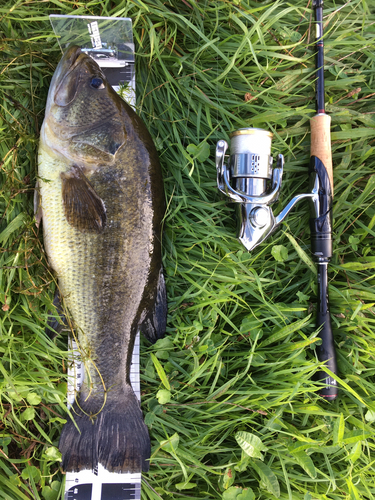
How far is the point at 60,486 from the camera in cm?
196

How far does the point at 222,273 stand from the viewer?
2070 millimetres

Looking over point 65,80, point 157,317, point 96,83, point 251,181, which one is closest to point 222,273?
point 157,317

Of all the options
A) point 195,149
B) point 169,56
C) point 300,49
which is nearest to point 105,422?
point 195,149

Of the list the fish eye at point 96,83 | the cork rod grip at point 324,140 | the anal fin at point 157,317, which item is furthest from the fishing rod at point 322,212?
the fish eye at point 96,83

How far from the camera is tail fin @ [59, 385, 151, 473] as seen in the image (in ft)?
6.22

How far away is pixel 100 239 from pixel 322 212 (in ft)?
4.36

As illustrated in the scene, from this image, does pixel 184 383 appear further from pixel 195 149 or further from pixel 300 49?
pixel 300 49

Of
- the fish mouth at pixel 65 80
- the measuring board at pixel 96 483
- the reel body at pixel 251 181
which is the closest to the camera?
the fish mouth at pixel 65 80

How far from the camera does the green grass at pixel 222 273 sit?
1.91m

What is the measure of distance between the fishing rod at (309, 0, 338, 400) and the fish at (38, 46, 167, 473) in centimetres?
97

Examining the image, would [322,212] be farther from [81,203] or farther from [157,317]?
[81,203]

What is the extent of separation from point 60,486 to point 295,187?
2.36 m

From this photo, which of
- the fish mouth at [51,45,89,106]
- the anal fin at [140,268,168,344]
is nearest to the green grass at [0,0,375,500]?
the anal fin at [140,268,168,344]

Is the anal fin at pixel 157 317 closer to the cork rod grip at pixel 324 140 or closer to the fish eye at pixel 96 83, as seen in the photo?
the fish eye at pixel 96 83
